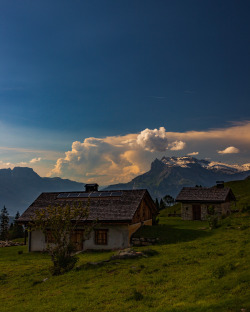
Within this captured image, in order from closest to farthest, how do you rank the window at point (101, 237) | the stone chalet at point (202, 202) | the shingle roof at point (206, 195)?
1. the window at point (101, 237)
2. the stone chalet at point (202, 202)
3. the shingle roof at point (206, 195)

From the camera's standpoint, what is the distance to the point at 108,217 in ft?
105

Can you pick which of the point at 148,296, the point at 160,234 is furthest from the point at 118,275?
the point at 160,234

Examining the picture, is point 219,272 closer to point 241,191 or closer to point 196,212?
point 196,212

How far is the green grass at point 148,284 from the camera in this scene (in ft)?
40.3

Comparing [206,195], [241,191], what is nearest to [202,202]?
[206,195]

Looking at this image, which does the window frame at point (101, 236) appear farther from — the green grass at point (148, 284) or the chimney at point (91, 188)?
the chimney at point (91, 188)

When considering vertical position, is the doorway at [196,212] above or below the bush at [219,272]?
above

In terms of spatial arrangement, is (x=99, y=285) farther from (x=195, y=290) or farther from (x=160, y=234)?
(x=160, y=234)

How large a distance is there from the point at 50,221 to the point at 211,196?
3964 centimetres

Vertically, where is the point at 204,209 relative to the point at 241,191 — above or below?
below

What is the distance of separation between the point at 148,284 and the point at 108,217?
16.9m

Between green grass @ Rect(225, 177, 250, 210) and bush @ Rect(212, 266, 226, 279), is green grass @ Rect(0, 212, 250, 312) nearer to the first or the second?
bush @ Rect(212, 266, 226, 279)

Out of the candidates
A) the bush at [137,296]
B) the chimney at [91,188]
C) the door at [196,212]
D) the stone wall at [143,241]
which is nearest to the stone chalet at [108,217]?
the stone wall at [143,241]

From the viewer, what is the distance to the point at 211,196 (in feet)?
178
